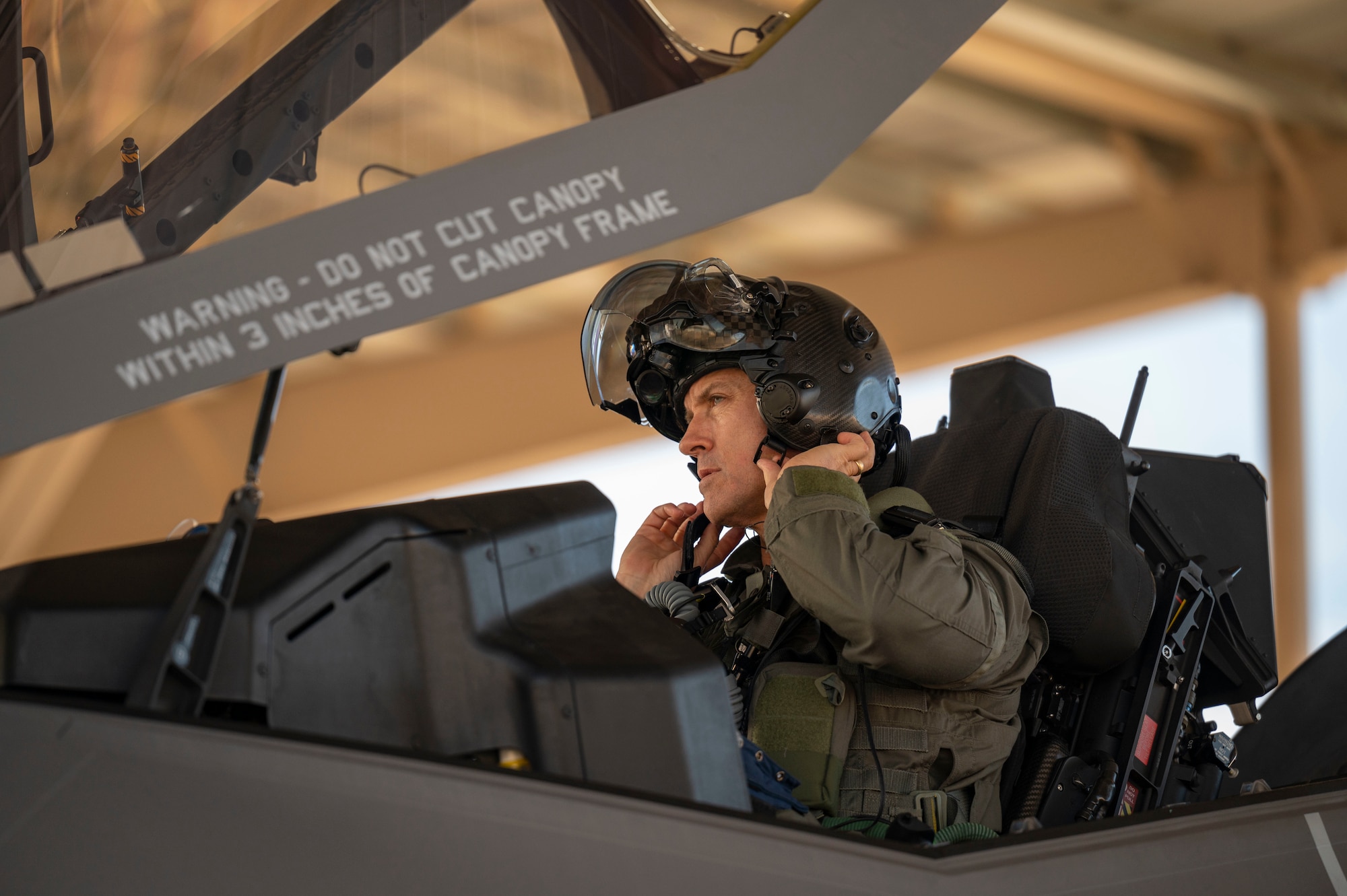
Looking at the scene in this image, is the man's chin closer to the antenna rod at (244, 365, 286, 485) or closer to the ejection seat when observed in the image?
the ejection seat

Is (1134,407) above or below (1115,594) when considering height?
above

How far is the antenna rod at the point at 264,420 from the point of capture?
0.84m

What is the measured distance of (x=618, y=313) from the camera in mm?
2039

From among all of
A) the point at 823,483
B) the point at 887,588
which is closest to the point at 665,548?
the point at 823,483

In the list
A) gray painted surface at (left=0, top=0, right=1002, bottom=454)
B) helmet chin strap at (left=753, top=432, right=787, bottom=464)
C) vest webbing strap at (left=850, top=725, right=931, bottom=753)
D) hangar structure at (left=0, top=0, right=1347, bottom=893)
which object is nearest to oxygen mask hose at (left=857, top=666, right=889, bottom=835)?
vest webbing strap at (left=850, top=725, right=931, bottom=753)

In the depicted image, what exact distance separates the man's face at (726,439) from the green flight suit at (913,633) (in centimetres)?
24

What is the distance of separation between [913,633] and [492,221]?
79 cm

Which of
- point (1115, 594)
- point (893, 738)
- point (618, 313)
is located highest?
point (618, 313)

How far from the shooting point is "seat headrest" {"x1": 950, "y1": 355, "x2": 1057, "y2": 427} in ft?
7.08

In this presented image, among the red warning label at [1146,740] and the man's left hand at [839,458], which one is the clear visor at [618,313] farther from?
the red warning label at [1146,740]

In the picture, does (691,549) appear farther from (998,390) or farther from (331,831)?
(331,831)

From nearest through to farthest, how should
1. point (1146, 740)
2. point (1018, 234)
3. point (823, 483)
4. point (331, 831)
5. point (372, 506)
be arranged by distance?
point (331, 831)
point (372, 506)
point (823, 483)
point (1146, 740)
point (1018, 234)

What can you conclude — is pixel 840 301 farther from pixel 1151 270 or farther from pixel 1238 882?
pixel 1151 270

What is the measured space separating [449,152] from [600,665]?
16.5 inches
